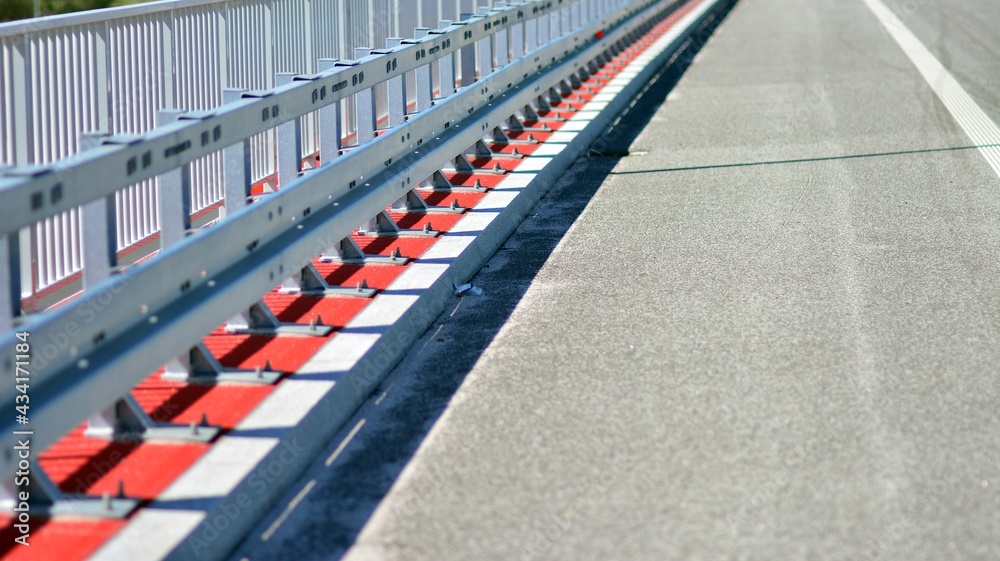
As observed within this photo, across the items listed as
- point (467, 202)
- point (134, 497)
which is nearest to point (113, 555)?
point (134, 497)

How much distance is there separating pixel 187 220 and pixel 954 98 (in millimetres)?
11768

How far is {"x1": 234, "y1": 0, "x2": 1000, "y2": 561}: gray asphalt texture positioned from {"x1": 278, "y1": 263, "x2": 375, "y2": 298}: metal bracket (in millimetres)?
472

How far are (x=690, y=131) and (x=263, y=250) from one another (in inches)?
318

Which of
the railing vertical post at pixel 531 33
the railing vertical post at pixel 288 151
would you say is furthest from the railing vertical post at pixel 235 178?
the railing vertical post at pixel 531 33

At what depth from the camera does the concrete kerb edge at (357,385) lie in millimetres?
4445

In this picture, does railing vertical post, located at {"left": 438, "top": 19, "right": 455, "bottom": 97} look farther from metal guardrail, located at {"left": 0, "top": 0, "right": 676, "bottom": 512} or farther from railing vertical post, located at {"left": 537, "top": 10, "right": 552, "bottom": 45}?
railing vertical post, located at {"left": 537, "top": 10, "right": 552, "bottom": 45}

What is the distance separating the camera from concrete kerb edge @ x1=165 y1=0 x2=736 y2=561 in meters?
4.45

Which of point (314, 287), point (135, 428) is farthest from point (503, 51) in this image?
point (135, 428)

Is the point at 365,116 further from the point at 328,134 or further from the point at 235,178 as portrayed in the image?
the point at 235,178

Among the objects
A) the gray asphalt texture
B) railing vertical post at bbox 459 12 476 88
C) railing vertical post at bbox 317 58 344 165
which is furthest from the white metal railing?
the gray asphalt texture

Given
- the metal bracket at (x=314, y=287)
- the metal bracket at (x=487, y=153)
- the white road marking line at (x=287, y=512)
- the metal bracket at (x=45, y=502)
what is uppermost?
the metal bracket at (x=487, y=153)

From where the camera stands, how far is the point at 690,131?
13602mm

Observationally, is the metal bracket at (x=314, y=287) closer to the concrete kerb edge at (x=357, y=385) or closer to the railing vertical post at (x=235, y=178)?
the concrete kerb edge at (x=357, y=385)

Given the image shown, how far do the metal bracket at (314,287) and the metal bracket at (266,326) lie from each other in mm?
635
